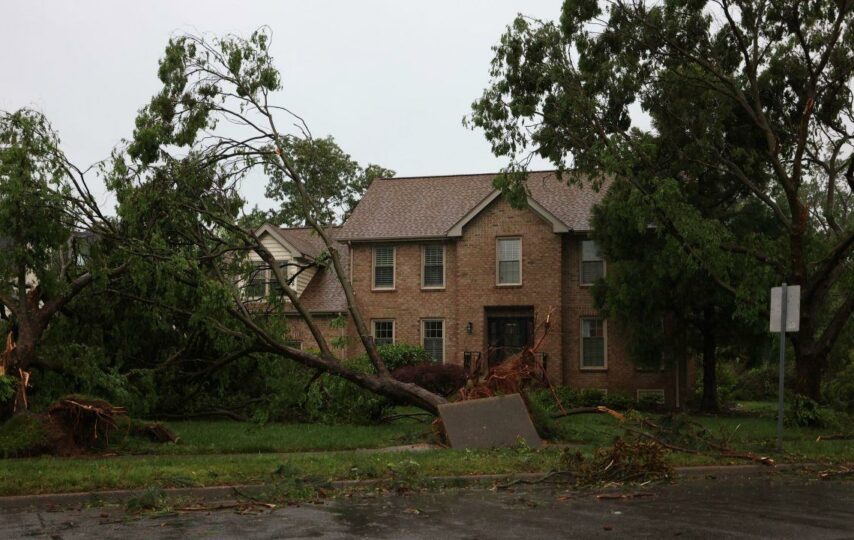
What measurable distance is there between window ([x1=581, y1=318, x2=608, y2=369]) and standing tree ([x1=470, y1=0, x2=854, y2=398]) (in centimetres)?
880

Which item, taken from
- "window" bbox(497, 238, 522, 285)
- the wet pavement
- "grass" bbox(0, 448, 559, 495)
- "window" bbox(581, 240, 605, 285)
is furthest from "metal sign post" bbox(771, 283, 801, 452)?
"window" bbox(497, 238, 522, 285)

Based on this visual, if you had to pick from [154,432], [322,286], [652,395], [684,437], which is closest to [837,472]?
[684,437]

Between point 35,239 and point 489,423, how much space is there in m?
7.67

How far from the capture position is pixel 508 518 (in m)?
8.16

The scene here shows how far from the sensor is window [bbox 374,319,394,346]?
3253cm

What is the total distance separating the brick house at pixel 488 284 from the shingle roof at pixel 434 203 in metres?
0.06

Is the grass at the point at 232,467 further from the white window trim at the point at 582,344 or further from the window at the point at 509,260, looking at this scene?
the window at the point at 509,260

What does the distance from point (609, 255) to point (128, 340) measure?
12891 mm

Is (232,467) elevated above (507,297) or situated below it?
below

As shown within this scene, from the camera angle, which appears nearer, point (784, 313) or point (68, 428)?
point (68, 428)

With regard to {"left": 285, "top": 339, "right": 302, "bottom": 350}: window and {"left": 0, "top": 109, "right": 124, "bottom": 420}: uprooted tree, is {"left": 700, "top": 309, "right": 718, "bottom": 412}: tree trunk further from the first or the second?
{"left": 0, "top": 109, "right": 124, "bottom": 420}: uprooted tree

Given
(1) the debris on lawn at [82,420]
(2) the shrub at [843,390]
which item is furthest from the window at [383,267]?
(1) the debris on lawn at [82,420]

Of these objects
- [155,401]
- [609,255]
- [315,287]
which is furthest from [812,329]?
[315,287]

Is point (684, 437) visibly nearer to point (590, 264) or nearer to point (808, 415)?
point (808, 415)
